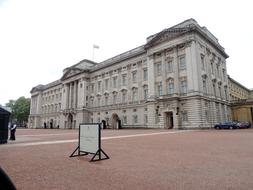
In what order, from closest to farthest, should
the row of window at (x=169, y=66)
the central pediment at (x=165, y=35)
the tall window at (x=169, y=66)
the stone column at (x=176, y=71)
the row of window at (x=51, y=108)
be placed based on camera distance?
the stone column at (x=176, y=71)
the central pediment at (x=165, y=35)
the row of window at (x=169, y=66)
the tall window at (x=169, y=66)
the row of window at (x=51, y=108)

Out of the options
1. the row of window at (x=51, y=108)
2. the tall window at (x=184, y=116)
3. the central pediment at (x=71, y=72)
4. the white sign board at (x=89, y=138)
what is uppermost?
the central pediment at (x=71, y=72)

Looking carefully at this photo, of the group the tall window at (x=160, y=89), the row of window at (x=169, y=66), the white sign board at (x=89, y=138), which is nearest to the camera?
the white sign board at (x=89, y=138)

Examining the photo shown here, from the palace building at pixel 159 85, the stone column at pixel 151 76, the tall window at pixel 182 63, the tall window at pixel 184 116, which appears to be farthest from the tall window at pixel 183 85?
the stone column at pixel 151 76

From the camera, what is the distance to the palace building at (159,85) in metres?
37.7

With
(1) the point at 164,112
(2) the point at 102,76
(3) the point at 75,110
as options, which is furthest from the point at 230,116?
(3) the point at 75,110

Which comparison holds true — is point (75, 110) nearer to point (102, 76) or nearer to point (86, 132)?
point (102, 76)

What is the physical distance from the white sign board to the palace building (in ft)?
97.9

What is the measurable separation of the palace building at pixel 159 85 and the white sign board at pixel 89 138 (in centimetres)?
2984

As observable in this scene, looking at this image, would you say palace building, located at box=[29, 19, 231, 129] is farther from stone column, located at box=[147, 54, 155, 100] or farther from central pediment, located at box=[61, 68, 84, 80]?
central pediment, located at box=[61, 68, 84, 80]

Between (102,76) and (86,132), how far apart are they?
168 feet

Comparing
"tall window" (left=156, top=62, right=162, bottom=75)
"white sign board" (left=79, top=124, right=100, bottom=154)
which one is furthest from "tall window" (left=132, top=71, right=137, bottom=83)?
"white sign board" (left=79, top=124, right=100, bottom=154)

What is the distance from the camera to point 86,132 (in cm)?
916

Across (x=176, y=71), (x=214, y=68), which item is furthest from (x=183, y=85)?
(x=214, y=68)

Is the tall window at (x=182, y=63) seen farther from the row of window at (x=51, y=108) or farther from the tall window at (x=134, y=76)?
the row of window at (x=51, y=108)
